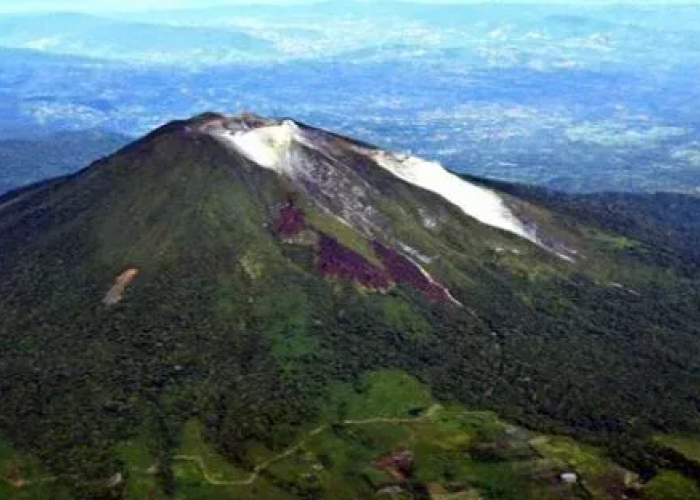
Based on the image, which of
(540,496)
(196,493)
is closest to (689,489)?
(540,496)

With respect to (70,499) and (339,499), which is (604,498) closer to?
(339,499)

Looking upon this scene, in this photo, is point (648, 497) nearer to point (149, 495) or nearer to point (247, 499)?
point (247, 499)

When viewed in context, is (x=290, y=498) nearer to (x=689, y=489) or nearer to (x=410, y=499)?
(x=410, y=499)

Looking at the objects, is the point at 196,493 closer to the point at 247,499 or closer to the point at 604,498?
the point at 247,499

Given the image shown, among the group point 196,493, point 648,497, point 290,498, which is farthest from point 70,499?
point 648,497

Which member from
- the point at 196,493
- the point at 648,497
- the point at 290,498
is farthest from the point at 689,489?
the point at 196,493

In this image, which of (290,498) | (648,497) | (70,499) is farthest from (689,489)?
(70,499)
